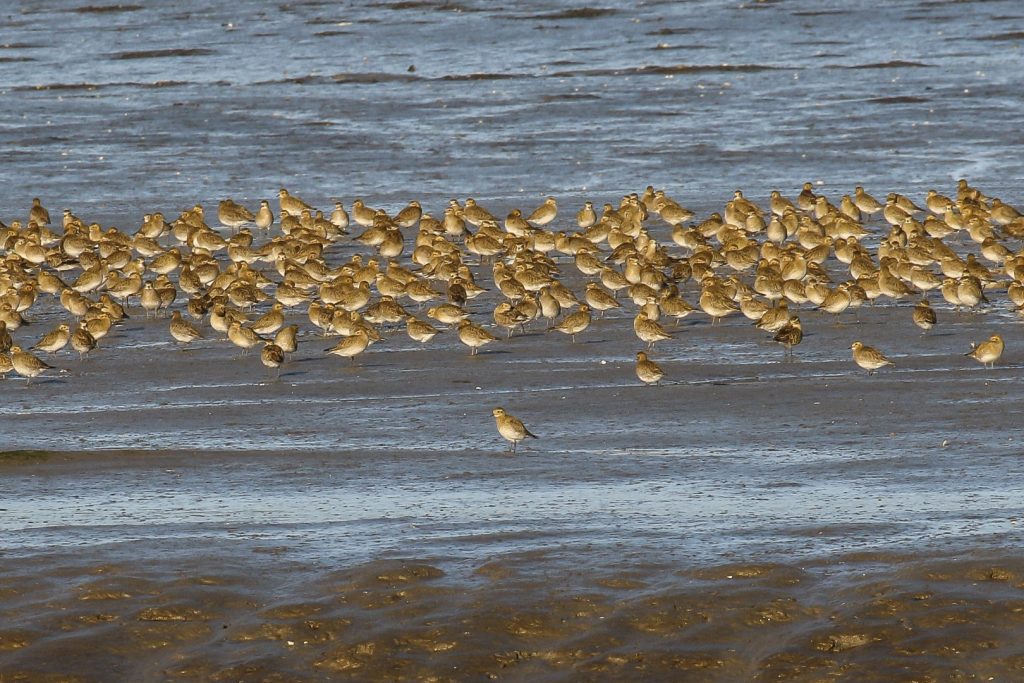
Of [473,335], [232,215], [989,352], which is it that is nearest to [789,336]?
[989,352]

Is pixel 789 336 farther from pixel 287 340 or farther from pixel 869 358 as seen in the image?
pixel 287 340

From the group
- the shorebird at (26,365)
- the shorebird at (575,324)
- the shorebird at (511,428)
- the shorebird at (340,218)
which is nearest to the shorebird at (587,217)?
the shorebird at (340,218)

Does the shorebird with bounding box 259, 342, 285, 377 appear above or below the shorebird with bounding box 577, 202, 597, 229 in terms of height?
below

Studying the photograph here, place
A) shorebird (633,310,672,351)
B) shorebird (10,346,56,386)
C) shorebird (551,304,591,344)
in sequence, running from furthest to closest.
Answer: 1. shorebird (551,304,591,344)
2. shorebird (633,310,672,351)
3. shorebird (10,346,56,386)

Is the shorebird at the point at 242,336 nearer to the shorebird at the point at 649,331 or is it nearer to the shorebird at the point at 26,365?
the shorebird at the point at 26,365

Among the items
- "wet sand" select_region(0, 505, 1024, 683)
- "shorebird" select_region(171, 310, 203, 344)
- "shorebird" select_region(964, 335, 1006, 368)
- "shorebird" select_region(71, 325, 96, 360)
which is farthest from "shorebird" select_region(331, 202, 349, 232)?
"wet sand" select_region(0, 505, 1024, 683)

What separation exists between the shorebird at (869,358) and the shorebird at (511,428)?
10.8 ft

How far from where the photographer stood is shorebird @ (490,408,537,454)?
12.6m

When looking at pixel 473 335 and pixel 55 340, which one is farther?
pixel 55 340

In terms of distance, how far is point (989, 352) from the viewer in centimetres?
1484

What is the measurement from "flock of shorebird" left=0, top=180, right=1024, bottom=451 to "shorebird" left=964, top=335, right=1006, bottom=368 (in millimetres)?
12

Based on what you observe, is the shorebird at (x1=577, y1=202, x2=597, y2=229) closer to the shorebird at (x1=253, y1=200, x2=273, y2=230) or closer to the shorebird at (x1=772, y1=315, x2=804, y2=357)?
the shorebird at (x1=253, y1=200, x2=273, y2=230)

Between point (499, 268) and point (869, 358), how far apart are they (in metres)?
5.02

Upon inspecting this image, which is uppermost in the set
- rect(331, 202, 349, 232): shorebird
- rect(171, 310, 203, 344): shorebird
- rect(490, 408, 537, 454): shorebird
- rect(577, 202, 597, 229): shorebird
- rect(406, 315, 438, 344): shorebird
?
rect(331, 202, 349, 232): shorebird
